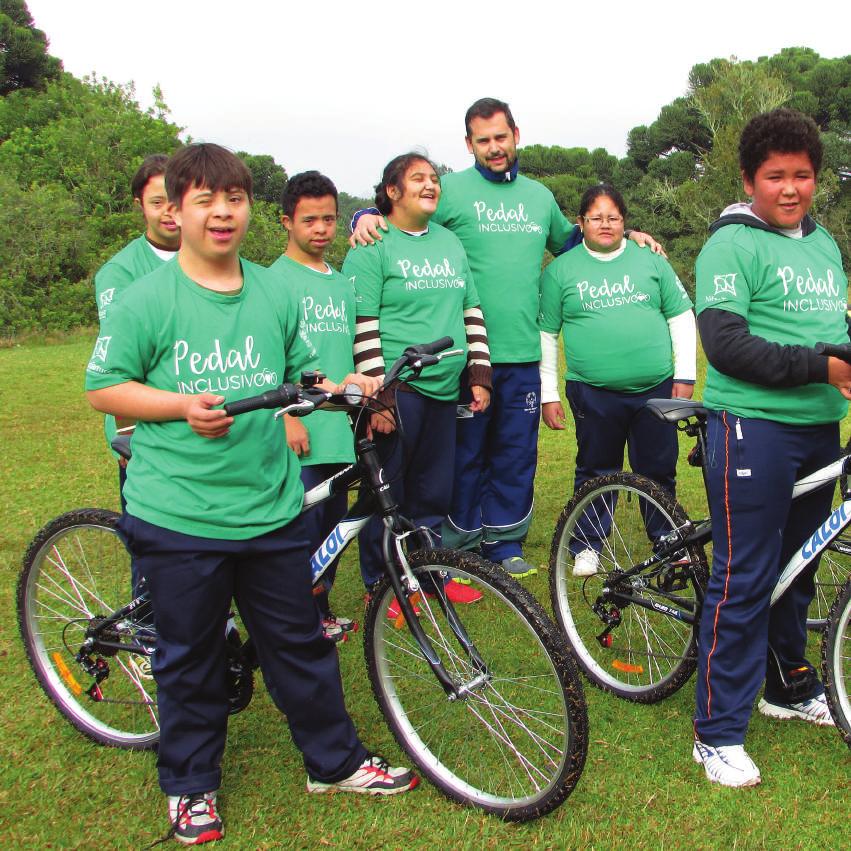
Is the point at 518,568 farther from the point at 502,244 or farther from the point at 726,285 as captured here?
the point at 726,285

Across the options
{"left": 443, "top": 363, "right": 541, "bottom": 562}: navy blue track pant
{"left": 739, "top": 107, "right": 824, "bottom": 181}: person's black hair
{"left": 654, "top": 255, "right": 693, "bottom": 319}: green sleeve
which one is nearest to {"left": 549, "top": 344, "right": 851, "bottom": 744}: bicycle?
{"left": 739, "top": 107, "right": 824, "bottom": 181}: person's black hair

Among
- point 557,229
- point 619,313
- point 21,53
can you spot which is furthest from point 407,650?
point 21,53

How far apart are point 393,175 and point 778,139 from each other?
1949mm

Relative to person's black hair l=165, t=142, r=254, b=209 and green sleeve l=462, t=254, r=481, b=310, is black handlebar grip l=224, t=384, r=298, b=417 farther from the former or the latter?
green sleeve l=462, t=254, r=481, b=310

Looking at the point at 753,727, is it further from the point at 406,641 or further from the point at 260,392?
the point at 260,392

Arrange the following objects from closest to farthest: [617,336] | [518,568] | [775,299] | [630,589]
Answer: [775,299] < [630,589] < [617,336] < [518,568]

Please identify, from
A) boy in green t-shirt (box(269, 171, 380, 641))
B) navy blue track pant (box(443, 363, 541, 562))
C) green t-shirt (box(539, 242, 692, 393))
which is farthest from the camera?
navy blue track pant (box(443, 363, 541, 562))

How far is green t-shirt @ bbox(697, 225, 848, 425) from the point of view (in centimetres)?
279

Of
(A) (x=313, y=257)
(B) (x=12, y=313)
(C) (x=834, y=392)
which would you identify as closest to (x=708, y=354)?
(C) (x=834, y=392)

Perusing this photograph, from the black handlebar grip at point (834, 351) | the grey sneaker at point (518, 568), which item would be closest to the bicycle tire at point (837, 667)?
the black handlebar grip at point (834, 351)

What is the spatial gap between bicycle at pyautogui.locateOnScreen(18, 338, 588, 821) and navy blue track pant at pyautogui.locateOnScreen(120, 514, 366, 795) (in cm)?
23

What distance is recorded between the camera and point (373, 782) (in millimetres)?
2867

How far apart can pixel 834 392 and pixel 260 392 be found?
5.84ft

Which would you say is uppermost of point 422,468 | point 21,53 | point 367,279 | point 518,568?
point 21,53
